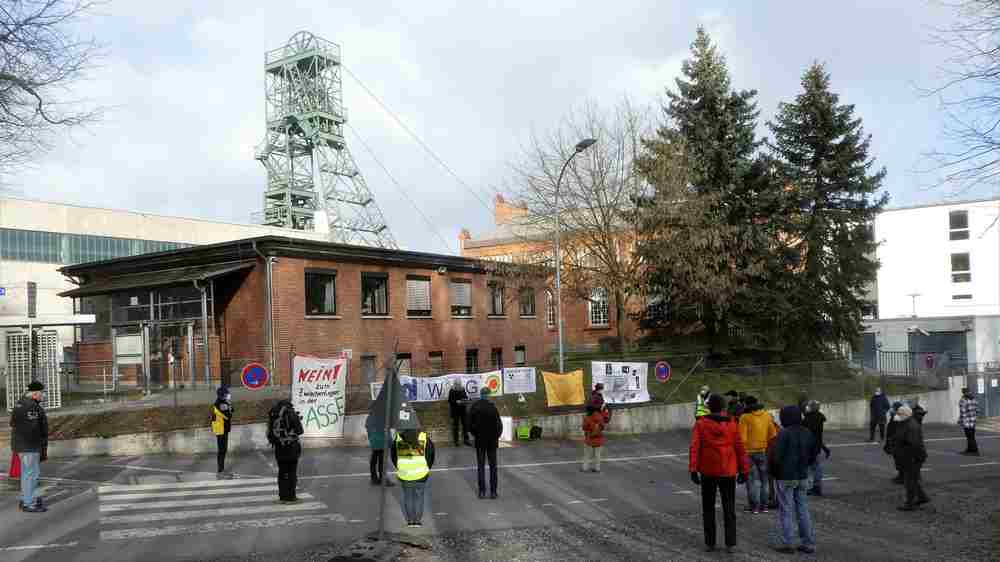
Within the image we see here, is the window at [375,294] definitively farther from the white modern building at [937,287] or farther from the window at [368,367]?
the white modern building at [937,287]

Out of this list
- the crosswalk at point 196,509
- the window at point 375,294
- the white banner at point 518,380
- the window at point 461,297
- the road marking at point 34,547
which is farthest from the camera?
the window at point 461,297

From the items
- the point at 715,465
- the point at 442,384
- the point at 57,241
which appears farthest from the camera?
the point at 57,241

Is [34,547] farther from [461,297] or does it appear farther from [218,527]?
[461,297]

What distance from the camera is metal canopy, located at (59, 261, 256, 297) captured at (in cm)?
2598

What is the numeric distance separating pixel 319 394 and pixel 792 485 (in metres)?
14.1

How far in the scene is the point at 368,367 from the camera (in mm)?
30328

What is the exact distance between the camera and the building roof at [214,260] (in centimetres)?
2678

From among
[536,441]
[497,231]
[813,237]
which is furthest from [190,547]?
[497,231]

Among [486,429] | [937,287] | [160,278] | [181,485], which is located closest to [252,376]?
[181,485]

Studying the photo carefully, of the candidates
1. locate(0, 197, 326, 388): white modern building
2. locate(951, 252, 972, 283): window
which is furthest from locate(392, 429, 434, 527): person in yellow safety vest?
locate(951, 252, 972, 283): window

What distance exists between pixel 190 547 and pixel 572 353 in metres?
31.4

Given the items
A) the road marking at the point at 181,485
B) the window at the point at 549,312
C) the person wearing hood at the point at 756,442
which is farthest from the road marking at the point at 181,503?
the window at the point at 549,312

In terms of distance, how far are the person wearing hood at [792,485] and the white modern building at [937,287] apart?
4198 centimetres

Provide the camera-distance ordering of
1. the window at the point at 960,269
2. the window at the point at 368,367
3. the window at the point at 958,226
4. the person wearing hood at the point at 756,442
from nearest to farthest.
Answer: the person wearing hood at the point at 756,442, the window at the point at 368,367, the window at the point at 958,226, the window at the point at 960,269
